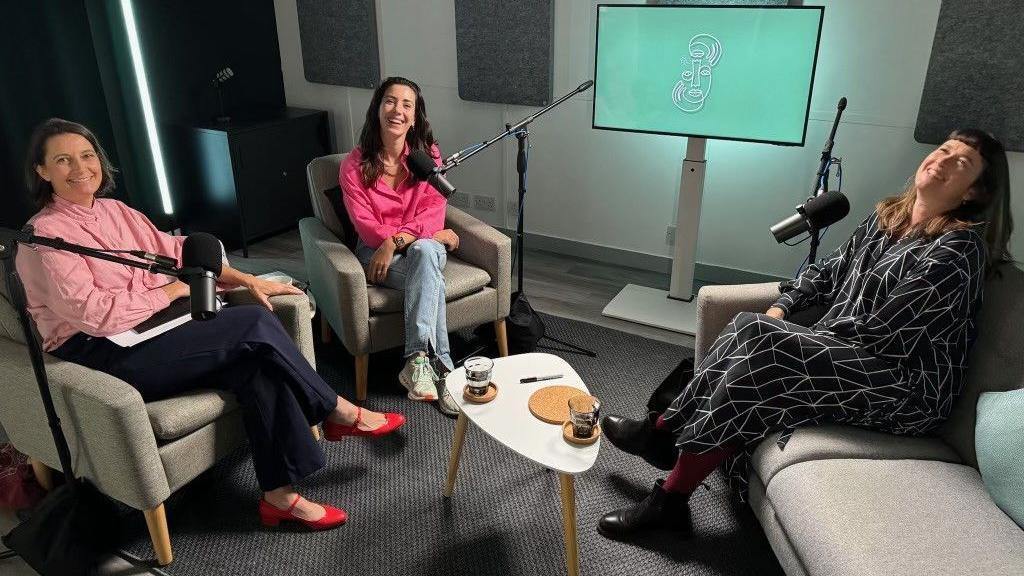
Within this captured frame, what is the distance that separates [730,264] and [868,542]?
84.1 inches

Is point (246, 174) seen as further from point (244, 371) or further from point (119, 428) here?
point (119, 428)

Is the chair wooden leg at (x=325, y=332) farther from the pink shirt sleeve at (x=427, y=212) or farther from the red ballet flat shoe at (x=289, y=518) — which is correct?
the red ballet flat shoe at (x=289, y=518)

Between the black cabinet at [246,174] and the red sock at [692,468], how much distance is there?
111 inches

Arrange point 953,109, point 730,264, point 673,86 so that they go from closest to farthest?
point 953,109
point 673,86
point 730,264

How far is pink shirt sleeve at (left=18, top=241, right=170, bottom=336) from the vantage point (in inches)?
66.1

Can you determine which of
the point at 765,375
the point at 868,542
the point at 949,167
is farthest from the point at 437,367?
the point at 949,167

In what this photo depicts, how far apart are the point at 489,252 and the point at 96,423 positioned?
4.73 ft

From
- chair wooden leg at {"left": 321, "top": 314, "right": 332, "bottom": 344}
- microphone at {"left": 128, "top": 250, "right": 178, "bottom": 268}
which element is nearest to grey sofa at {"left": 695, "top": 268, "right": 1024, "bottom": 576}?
microphone at {"left": 128, "top": 250, "right": 178, "bottom": 268}

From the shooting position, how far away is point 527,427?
1.72 m

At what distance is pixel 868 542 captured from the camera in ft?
4.63

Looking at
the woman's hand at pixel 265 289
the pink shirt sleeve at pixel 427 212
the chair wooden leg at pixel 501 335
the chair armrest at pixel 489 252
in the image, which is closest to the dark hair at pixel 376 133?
the pink shirt sleeve at pixel 427 212

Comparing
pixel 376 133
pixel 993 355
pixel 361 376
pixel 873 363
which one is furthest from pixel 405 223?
pixel 993 355

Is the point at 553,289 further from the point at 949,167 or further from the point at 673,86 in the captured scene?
the point at 949,167

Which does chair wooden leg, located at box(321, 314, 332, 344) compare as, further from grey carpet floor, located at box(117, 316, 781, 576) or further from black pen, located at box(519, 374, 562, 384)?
black pen, located at box(519, 374, 562, 384)
